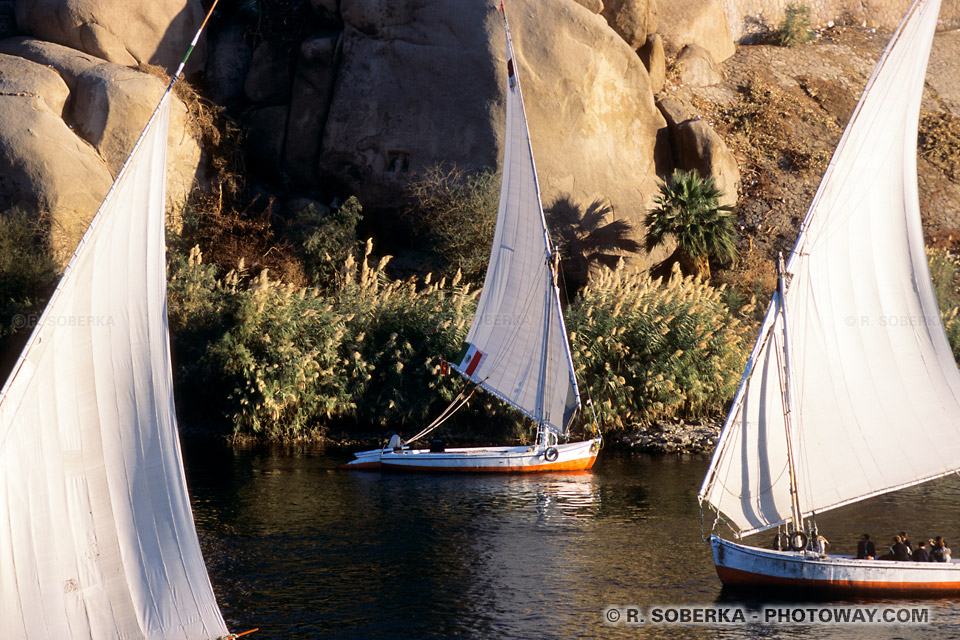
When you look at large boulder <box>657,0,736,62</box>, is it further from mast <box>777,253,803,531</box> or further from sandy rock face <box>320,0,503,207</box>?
mast <box>777,253,803,531</box>

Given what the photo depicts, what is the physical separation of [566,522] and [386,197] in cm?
2305

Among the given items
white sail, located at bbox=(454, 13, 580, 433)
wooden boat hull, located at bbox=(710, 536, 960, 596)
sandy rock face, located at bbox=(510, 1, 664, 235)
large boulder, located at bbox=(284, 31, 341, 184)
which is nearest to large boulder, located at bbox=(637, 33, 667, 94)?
sandy rock face, located at bbox=(510, 1, 664, 235)

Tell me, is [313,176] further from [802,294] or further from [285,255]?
[802,294]

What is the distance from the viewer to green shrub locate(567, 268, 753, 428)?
113 ft

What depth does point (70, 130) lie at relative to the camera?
41.6 meters

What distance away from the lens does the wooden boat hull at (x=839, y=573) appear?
1848 cm

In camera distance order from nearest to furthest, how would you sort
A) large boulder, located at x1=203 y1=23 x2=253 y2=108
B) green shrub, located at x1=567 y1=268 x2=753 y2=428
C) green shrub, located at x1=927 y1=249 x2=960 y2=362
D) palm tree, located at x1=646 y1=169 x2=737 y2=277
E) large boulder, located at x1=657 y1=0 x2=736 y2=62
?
green shrub, located at x1=567 y1=268 x2=753 y2=428, green shrub, located at x1=927 y1=249 x2=960 y2=362, palm tree, located at x1=646 y1=169 x2=737 y2=277, large boulder, located at x1=203 y1=23 x2=253 y2=108, large boulder, located at x1=657 y1=0 x2=736 y2=62

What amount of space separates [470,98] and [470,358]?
15.7m

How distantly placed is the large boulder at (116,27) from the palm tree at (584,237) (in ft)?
60.1

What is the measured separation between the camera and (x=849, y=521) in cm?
2430

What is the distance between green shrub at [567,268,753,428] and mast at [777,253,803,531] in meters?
14.9

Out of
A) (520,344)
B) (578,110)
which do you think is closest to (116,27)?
(578,110)

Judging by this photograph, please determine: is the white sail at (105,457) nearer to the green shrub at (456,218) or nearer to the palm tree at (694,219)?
the green shrub at (456,218)

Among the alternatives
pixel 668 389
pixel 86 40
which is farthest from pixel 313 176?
pixel 668 389
